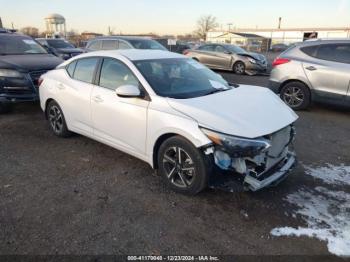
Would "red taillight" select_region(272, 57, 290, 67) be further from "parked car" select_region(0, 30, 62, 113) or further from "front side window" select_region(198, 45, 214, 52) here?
"front side window" select_region(198, 45, 214, 52)

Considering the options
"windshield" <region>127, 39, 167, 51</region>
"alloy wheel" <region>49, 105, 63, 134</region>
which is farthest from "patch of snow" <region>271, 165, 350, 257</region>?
"windshield" <region>127, 39, 167, 51</region>

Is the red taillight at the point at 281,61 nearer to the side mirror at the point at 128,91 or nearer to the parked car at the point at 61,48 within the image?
the side mirror at the point at 128,91

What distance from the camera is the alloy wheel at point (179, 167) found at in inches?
142

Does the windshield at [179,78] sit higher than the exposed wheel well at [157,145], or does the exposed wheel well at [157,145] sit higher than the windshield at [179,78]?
the windshield at [179,78]

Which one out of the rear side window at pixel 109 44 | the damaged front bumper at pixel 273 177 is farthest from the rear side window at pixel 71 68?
the rear side window at pixel 109 44

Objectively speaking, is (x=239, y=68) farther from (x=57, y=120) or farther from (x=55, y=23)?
(x=55, y=23)

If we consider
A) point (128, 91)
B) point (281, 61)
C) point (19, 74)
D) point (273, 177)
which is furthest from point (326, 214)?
point (19, 74)

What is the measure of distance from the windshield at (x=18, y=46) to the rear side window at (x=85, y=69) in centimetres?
383

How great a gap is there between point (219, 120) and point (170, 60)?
1.71 meters

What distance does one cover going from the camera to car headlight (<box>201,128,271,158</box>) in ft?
10.6

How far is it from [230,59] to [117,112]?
1239cm

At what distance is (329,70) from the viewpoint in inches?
286

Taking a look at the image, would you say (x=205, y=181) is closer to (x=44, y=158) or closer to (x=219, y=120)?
(x=219, y=120)

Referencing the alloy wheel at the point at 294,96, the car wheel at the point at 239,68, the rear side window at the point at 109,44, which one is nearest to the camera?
the alloy wheel at the point at 294,96
